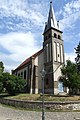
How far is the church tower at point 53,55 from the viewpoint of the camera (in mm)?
40159

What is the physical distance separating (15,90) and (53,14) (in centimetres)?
2467

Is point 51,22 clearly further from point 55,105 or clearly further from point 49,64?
point 55,105

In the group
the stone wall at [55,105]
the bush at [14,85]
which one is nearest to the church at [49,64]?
the bush at [14,85]

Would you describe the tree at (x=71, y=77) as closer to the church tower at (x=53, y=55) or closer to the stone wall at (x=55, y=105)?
the church tower at (x=53, y=55)

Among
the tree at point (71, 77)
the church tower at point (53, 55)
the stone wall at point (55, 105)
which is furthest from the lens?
the church tower at point (53, 55)

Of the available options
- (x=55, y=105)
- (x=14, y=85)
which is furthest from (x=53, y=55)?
(x=55, y=105)

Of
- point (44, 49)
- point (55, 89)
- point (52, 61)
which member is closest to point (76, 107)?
point (55, 89)

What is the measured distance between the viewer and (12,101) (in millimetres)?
29359

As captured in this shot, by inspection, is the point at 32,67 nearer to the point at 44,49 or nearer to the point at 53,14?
the point at 44,49

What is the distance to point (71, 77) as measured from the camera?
31219mm

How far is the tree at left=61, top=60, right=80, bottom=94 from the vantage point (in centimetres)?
3095

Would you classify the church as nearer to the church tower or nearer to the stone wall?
the church tower

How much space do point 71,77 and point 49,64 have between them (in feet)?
38.8

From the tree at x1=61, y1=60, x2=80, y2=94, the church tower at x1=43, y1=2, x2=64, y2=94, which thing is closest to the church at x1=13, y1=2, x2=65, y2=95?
the church tower at x1=43, y1=2, x2=64, y2=94
